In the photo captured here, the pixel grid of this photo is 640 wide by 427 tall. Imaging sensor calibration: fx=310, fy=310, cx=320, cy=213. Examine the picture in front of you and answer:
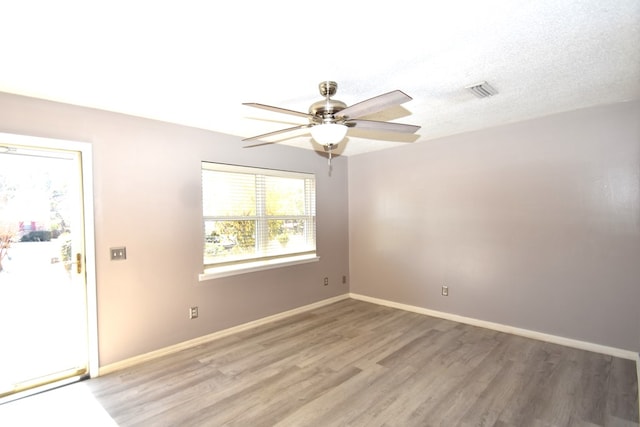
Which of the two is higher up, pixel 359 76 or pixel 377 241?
pixel 359 76

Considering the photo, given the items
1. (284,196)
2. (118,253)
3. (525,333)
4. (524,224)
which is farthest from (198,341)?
(524,224)

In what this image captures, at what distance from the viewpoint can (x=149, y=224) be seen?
3.18 m

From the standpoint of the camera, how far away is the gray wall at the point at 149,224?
285 centimetres

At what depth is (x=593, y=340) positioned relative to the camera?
10.4 feet

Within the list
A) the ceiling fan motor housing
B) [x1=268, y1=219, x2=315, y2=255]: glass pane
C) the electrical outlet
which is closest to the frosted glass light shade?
the ceiling fan motor housing

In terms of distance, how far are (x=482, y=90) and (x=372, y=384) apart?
2.62 meters

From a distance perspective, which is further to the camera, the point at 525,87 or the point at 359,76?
the point at 525,87

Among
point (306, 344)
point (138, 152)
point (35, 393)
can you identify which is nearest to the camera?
point (35, 393)

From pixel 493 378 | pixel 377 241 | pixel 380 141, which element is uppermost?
pixel 380 141

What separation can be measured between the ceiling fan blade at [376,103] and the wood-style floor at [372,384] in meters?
2.12

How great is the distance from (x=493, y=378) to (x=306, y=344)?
1806 millimetres

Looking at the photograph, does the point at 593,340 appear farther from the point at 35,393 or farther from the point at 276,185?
the point at 35,393

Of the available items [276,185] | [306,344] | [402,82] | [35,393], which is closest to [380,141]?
[276,185]

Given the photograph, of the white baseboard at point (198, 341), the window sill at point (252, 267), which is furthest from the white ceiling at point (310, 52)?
the white baseboard at point (198, 341)
